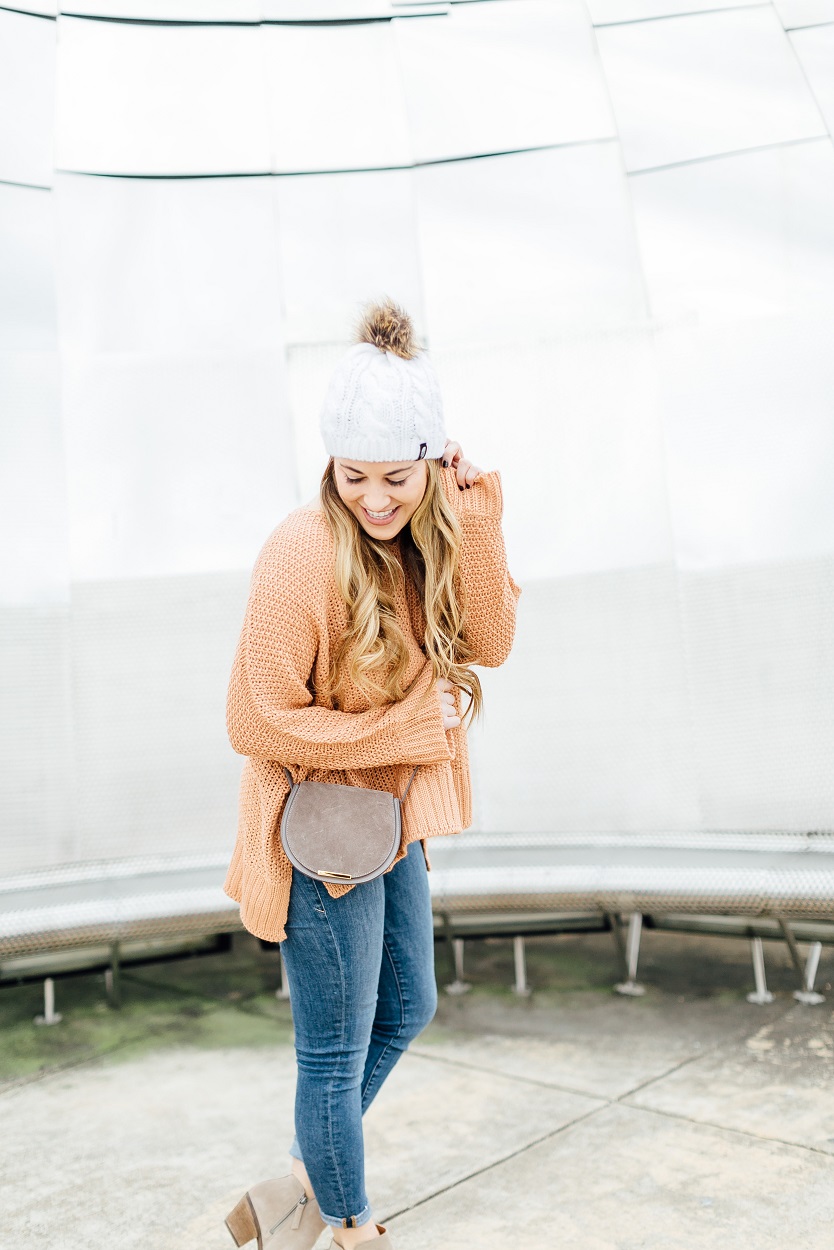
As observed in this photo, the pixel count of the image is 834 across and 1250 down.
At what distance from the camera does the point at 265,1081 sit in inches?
131

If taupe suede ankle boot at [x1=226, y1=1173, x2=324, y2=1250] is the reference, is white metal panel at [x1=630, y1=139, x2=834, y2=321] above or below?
above

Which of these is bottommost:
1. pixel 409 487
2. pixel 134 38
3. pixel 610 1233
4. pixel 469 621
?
pixel 610 1233

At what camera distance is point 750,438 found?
3.73 m

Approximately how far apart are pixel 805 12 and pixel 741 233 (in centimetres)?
86

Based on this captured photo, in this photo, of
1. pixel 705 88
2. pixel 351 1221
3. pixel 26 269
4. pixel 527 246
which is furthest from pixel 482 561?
pixel 705 88

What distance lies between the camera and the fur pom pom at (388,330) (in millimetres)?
1983

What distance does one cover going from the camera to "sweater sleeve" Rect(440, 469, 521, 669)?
2104 millimetres

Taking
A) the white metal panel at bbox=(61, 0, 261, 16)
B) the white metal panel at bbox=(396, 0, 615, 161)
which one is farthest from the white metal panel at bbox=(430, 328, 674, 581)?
the white metal panel at bbox=(61, 0, 261, 16)

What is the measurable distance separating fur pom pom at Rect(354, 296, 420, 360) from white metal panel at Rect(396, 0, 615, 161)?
2.39m

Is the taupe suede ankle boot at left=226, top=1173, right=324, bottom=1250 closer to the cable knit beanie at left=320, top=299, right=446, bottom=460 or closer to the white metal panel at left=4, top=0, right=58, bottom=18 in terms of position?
the cable knit beanie at left=320, top=299, right=446, bottom=460

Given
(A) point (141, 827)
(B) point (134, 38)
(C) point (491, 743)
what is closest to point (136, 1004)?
(A) point (141, 827)

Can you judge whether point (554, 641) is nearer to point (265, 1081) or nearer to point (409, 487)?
point (265, 1081)

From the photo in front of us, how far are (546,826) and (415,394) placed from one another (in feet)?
7.46

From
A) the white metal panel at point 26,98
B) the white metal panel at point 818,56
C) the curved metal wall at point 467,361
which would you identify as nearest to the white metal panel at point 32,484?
the curved metal wall at point 467,361
